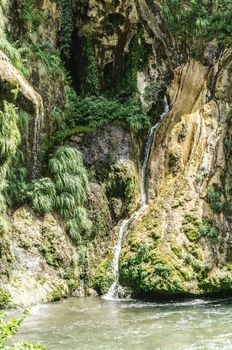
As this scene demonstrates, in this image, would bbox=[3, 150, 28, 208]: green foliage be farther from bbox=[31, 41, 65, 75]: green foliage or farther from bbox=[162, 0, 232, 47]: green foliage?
bbox=[162, 0, 232, 47]: green foliage

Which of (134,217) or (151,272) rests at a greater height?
(134,217)

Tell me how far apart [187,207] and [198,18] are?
967cm

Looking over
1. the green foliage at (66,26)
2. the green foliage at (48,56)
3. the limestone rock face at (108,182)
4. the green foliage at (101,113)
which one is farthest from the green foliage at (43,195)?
the green foliage at (66,26)

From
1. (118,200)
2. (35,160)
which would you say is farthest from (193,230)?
→ (35,160)

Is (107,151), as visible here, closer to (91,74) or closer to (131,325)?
(91,74)

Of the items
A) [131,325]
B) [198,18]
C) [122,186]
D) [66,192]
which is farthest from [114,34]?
[131,325]

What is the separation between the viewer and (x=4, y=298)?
12.0 m

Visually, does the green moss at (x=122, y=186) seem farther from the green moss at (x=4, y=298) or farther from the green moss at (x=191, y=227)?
the green moss at (x=4, y=298)

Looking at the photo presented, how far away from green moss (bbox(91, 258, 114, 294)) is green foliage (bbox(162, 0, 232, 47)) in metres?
10.7

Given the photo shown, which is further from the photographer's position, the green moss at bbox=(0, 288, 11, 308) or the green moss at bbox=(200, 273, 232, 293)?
the green moss at bbox=(200, 273, 232, 293)

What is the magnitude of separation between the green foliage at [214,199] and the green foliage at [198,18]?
768 cm

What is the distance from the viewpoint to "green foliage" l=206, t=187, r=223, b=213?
1504cm

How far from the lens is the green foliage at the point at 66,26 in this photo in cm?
1872

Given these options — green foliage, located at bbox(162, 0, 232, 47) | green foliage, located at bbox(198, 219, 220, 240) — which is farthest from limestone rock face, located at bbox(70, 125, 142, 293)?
green foliage, located at bbox(162, 0, 232, 47)
